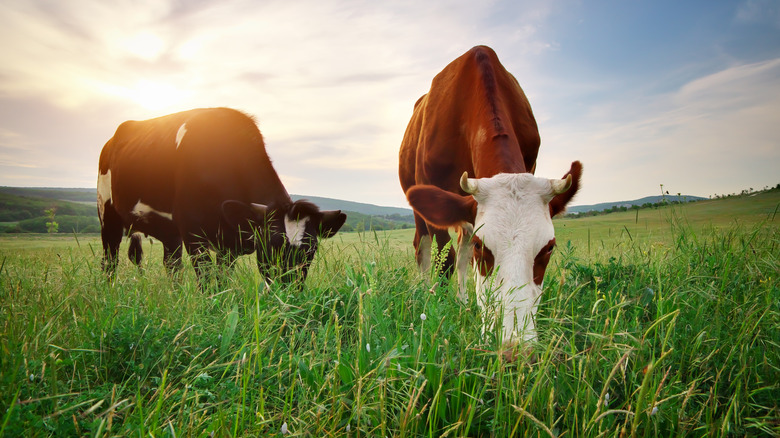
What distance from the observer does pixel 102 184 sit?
8.36 meters

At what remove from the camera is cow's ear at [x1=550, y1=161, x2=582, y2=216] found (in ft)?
10.8

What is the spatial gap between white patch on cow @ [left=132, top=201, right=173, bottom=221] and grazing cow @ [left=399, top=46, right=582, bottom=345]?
4.25 metres

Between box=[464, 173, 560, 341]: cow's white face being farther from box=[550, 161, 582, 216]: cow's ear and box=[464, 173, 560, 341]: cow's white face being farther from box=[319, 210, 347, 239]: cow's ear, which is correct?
box=[319, 210, 347, 239]: cow's ear

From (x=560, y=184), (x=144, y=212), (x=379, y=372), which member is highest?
(x=560, y=184)

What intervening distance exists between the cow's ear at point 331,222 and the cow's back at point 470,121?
1220 millimetres

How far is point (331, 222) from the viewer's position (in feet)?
17.5

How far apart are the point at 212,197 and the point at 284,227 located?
1606 millimetres

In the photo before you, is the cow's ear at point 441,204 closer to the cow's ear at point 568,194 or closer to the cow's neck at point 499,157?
the cow's neck at point 499,157

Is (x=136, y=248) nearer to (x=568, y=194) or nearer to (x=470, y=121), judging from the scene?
(x=470, y=121)

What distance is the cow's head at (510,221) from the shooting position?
2.49 metres

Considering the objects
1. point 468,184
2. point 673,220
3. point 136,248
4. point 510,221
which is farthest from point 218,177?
point 673,220

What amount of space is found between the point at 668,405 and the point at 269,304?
230cm

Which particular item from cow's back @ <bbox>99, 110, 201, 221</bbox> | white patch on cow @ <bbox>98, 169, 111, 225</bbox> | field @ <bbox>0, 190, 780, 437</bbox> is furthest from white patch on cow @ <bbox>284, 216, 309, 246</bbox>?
white patch on cow @ <bbox>98, 169, 111, 225</bbox>

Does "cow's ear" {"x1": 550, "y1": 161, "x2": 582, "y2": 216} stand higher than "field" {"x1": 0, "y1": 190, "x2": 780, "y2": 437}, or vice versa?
"cow's ear" {"x1": 550, "y1": 161, "x2": 582, "y2": 216}
